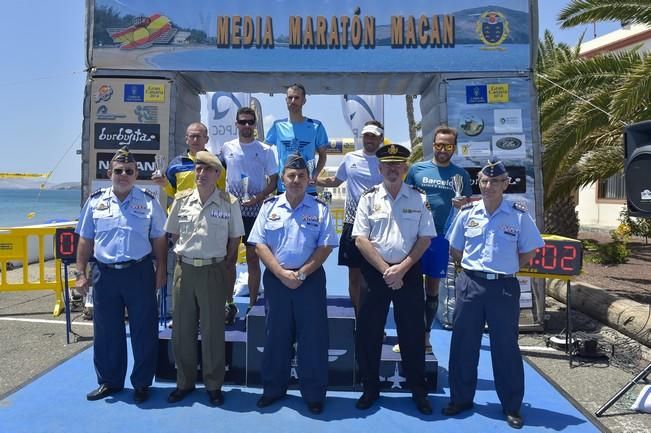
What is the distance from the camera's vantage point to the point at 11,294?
330 inches

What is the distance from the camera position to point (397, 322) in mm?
3605

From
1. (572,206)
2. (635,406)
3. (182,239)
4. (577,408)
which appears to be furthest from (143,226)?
(572,206)

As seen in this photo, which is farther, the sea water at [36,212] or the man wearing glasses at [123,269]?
the sea water at [36,212]

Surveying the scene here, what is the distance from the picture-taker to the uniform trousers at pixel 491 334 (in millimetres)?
3406

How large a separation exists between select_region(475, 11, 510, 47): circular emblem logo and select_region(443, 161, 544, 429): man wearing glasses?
287 cm

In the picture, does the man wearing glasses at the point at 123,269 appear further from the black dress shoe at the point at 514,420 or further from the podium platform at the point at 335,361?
the black dress shoe at the point at 514,420

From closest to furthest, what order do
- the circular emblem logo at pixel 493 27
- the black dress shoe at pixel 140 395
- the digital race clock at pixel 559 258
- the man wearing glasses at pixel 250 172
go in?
1. the black dress shoe at pixel 140 395
2. the man wearing glasses at pixel 250 172
3. the digital race clock at pixel 559 258
4. the circular emblem logo at pixel 493 27

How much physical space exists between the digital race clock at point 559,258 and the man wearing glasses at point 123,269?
3.44 metres

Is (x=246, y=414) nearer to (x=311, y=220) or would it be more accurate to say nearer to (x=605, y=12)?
(x=311, y=220)

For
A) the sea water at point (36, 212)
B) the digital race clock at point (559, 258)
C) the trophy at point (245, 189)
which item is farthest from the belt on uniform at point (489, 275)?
the sea water at point (36, 212)

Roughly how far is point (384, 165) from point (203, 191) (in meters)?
1.32

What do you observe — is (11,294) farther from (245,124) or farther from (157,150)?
(245,124)

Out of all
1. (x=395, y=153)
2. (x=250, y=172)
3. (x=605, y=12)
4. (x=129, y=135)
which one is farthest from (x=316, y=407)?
(x=605, y=12)

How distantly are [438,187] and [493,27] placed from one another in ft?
8.70
